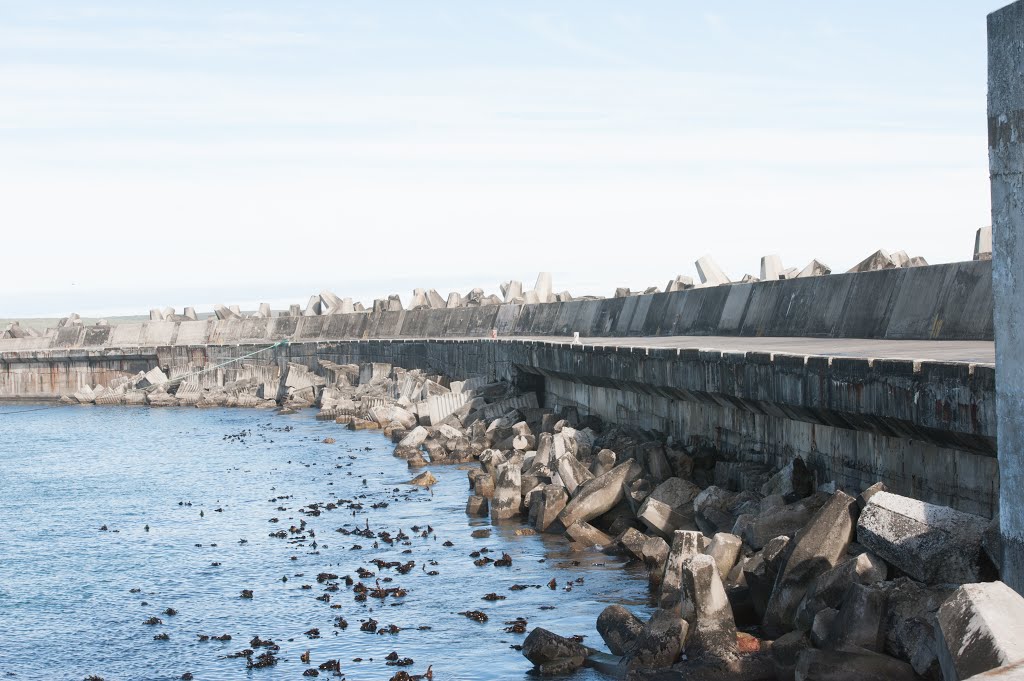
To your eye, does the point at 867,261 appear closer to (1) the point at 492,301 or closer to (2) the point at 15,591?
(2) the point at 15,591

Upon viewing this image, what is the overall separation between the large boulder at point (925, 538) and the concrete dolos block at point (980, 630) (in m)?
2.29

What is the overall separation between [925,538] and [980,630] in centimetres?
289

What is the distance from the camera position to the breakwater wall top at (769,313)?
14.3m

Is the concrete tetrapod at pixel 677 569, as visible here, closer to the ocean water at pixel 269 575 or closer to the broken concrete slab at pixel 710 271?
the ocean water at pixel 269 575

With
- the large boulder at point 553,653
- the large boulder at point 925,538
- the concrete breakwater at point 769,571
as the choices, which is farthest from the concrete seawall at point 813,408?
the large boulder at point 553,653

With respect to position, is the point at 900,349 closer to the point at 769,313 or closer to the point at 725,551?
the point at 725,551

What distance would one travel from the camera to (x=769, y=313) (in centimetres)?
2050

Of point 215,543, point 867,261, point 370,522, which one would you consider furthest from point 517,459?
point 867,261

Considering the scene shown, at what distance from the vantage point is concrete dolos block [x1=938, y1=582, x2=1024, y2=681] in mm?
5473

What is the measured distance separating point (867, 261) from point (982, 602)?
1325 cm

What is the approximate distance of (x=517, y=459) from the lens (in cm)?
2122

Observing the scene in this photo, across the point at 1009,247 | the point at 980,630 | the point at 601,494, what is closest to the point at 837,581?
the point at 1009,247

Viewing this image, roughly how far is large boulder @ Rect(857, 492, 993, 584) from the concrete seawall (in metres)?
0.69

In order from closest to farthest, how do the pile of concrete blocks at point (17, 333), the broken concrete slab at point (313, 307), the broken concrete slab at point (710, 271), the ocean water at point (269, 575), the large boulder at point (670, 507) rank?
the ocean water at point (269, 575) < the large boulder at point (670, 507) < the broken concrete slab at point (710, 271) < the broken concrete slab at point (313, 307) < the pile of concrete blocks at point (17, 333)
